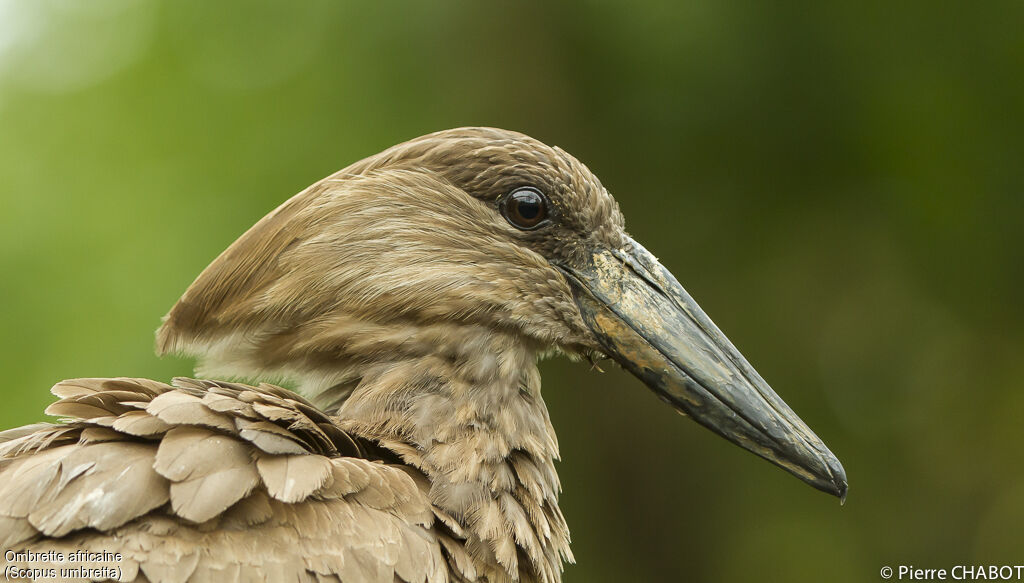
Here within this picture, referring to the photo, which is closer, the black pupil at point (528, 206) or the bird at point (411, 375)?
the bird at point (411, 375)

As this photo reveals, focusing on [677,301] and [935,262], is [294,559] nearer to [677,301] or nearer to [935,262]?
[677,301]

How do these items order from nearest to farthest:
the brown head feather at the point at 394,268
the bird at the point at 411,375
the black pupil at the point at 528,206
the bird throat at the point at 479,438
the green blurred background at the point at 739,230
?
1. the bird at the point at 411,375
2. the bird throat at the point at 479,438
3. the brown head feather at the point at 394,268
4. the black pupil at the point at 528,206
5. the green blurred background at the point at 739,230

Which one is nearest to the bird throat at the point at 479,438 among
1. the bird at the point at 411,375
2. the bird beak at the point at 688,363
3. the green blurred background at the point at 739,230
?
the bird at the point at 411,375

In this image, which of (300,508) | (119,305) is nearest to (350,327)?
(300,508)

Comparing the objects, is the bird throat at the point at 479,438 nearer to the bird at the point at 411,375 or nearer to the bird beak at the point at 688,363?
the bird at the point at 411,375

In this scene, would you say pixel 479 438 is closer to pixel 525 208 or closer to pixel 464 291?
pixel 464 291
